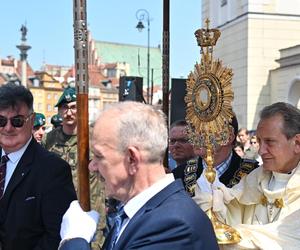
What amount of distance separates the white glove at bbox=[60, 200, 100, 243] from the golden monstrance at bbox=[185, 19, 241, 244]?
69 centimetres

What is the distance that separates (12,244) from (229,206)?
1.06 metres

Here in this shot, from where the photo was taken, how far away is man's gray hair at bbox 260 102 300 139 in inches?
105

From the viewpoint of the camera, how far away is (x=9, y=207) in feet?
9.05

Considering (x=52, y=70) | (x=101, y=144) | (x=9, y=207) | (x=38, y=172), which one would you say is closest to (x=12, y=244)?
(x=9, y=207)

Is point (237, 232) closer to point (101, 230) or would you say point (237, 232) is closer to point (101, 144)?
point (101, 144)

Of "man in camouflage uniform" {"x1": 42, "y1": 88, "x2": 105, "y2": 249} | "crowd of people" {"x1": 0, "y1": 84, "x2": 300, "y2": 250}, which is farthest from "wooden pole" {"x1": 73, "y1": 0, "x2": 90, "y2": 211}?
"man in camouflage uniform" {"x1": 42, "y1": 88, "x2": 105, "y2": 249}

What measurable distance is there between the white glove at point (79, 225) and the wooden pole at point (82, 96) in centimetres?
18

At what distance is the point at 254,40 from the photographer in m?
23.9

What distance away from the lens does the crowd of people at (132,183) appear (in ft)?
6.08

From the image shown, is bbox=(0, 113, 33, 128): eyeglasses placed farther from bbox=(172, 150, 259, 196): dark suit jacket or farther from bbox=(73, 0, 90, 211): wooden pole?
bbox=(172, 150, 259, 196): dark suit jacket

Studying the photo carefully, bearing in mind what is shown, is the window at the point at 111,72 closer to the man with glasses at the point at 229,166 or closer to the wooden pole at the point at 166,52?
the wooden pole at the point at 166,52

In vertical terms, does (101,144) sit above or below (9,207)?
above

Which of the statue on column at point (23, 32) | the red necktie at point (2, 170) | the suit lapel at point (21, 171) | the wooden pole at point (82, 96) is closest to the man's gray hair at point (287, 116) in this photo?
the wooden pole at point (82, 96)

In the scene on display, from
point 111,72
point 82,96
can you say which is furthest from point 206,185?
point 111,72
